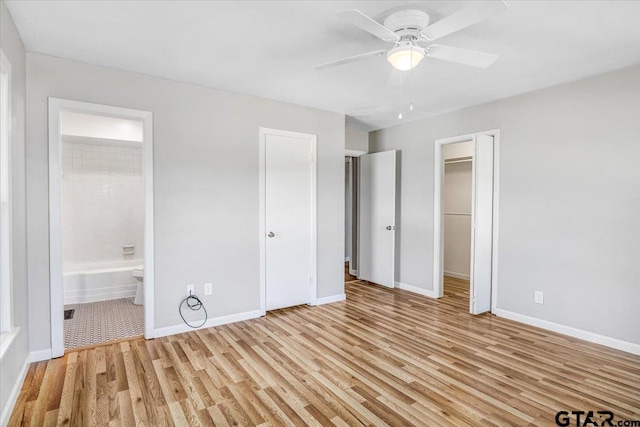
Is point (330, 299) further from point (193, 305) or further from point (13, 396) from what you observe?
point (13, 396)

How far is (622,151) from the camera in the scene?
294 cm

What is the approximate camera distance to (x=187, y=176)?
3369mm

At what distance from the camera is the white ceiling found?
2.06 meters

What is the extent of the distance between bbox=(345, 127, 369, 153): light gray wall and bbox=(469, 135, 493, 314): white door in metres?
1.99

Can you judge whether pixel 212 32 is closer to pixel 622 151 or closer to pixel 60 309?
pixel 60 309

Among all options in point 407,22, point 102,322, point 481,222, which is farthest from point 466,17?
point 102,322

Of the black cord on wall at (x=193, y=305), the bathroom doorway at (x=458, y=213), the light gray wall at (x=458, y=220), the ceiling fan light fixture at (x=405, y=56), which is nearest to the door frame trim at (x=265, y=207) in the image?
the black cord on wall at (x=193, y=305)

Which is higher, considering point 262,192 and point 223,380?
point 262,192

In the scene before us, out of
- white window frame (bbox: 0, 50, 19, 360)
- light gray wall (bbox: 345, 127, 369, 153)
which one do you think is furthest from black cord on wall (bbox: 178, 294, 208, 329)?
light gray wall (bbox: 345, 127, 369, 153)

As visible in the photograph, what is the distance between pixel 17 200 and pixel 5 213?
1.07ft

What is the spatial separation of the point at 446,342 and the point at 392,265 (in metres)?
1.93

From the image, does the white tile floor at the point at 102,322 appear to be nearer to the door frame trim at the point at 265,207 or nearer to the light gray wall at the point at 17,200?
the light gray wall at the point at 17,200

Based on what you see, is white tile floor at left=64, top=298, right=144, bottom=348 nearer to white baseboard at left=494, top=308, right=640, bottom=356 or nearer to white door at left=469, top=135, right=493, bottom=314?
white door at left=469, top=135, right=493, bottom=314

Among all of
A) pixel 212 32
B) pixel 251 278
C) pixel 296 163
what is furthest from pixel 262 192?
pixel 212 32
